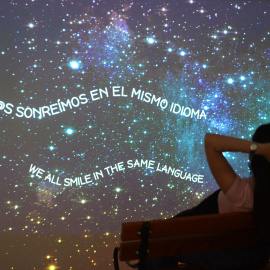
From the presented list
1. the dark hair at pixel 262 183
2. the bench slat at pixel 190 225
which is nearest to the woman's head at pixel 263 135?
the dark hair at pixel 262 183

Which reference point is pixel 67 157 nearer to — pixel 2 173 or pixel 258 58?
pixel 2 173

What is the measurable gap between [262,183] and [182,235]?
398 millimetres

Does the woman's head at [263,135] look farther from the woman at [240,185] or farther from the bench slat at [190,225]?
the bench slat at [190,225]

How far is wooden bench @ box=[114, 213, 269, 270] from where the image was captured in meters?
1.66

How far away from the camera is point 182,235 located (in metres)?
1.76

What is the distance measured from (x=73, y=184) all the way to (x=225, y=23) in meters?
2.44

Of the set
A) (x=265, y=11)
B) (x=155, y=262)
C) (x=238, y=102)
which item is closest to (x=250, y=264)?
(x=155, y=262)

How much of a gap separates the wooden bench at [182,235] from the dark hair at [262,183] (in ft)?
0.19

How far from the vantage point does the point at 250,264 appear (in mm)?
2000

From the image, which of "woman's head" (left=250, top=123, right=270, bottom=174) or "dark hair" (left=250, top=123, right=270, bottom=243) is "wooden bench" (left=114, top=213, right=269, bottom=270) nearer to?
"dark hair" (left=250, top=123, right=270, bottom=243)

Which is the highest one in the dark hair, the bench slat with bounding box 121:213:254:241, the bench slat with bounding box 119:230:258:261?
the dark hair

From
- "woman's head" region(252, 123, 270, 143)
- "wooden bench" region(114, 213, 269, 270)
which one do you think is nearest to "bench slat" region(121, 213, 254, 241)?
"wooden bench" region(114, 213, 269, 270)

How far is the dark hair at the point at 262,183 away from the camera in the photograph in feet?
5.86

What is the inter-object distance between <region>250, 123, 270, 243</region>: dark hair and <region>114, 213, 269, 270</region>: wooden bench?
0.06 meters
